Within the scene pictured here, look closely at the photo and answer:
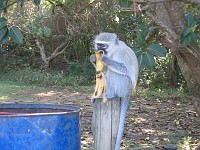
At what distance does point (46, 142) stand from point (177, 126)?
203 inches

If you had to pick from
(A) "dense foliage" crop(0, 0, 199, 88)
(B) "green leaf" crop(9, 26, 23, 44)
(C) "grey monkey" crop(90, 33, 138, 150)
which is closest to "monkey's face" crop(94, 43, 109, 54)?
(C) "grey monkey" crop(90, 33, 138, 150)

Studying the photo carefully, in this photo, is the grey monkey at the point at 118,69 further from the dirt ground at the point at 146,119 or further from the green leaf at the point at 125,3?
the dirt ground at the point at 146,119

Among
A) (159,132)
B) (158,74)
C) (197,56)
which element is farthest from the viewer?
(158,74)

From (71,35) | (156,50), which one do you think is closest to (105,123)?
(156,50)

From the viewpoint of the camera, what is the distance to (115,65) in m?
3.99

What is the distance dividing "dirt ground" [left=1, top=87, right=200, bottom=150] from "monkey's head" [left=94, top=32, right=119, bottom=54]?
234 centimetres

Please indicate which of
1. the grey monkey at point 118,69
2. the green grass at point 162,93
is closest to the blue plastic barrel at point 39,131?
the grey monkey at point 118,69

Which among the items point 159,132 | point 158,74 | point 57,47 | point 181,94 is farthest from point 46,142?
point 57,47

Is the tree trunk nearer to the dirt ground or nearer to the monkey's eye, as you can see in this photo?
the dirt ground

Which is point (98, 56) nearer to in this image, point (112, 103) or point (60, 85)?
point (112, 103)

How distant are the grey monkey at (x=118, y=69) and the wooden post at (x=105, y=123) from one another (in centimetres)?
4

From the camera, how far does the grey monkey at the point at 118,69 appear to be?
13.1ft

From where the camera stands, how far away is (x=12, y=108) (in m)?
3.72

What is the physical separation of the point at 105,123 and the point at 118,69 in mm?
448
